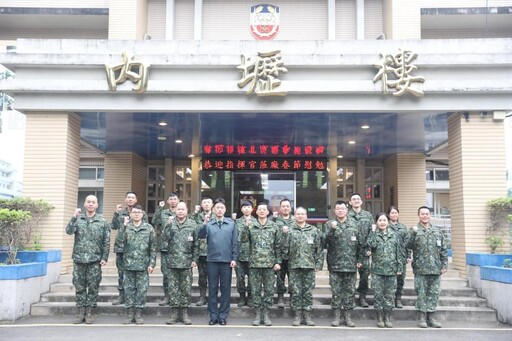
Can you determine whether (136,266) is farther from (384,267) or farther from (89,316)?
(384,267)

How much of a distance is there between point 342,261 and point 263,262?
1.12 meters

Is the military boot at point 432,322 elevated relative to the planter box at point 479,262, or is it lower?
lower

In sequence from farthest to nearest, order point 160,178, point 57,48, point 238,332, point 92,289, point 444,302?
point 160,178 < point 57,48 < point 444,302 < point 92,289 < point 238,332

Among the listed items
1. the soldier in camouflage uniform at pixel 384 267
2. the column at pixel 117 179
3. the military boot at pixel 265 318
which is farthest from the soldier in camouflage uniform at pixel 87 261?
the column at pixel 117 179

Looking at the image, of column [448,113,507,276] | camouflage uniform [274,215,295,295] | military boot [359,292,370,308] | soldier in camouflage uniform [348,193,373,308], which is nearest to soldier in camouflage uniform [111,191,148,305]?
camouflage uniform [274,215,295,295]

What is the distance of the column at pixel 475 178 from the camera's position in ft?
27.4

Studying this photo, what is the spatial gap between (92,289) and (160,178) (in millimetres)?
8609

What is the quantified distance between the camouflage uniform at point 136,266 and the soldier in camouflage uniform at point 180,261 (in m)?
0.31

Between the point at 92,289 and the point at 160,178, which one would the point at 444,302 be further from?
the point at 160,178

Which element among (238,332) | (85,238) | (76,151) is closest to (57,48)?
(76,151)

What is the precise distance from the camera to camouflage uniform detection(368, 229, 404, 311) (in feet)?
21.4

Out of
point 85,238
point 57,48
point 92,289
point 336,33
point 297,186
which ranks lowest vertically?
point 92,289

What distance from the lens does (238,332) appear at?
6238 mm

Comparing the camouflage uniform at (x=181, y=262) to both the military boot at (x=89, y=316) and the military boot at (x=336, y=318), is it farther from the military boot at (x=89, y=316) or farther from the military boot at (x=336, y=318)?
the military boot at (x=336, y=318)
